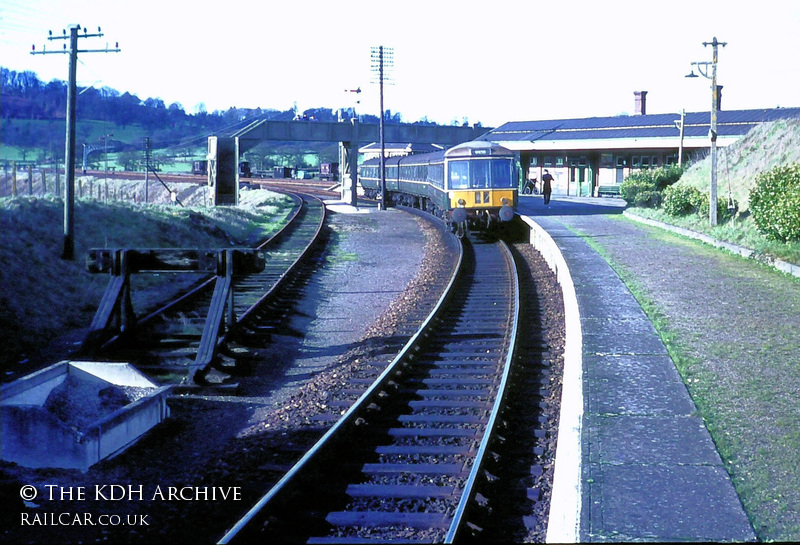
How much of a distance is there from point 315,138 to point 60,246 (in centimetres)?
3376

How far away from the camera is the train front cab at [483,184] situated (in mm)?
26469

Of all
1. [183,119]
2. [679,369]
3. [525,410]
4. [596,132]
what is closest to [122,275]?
[525,410]

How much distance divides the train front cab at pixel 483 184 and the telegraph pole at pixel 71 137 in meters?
10.7

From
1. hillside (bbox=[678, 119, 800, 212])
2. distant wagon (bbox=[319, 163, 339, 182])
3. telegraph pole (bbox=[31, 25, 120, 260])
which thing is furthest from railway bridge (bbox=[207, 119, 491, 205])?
distant wagon (bbox=[319, 163, 339, 182])

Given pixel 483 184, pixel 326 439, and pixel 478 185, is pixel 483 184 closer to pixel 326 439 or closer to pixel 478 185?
pixel 478 185

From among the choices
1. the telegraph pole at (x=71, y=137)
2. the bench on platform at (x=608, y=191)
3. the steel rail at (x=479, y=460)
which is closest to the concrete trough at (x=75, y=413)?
the steel rail at (x=479, y=460)

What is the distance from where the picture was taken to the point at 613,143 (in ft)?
151

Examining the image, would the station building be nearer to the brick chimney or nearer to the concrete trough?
the brick chimney

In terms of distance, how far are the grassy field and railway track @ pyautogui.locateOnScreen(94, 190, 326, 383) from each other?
126cm

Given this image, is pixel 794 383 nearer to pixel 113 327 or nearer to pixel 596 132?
pixel 113 327

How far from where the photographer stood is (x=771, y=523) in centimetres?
534

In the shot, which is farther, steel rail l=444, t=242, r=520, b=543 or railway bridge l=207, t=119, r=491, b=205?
railway bridge l=207, t=119, r=491, b=205

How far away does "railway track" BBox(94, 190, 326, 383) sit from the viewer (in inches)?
428

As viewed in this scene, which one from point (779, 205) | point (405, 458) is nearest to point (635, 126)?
point (779, 205)
